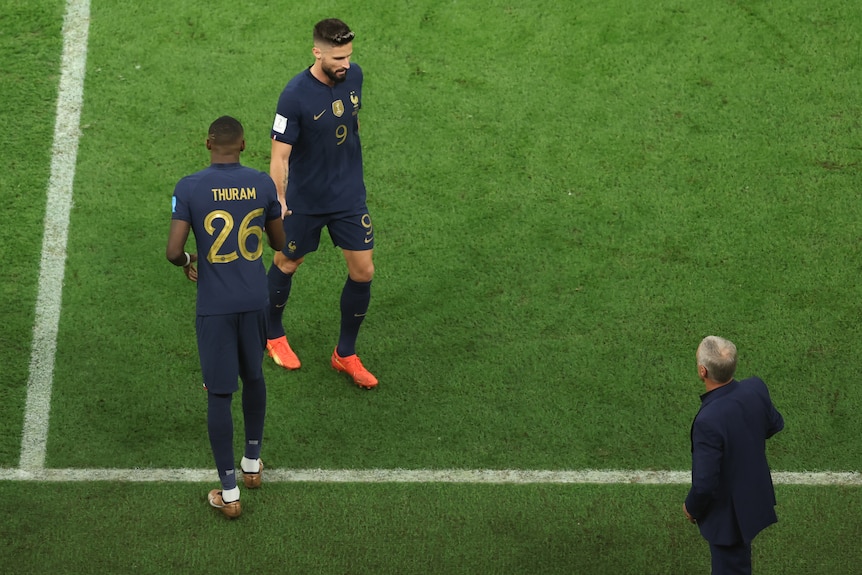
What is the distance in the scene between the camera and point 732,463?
5.31 m

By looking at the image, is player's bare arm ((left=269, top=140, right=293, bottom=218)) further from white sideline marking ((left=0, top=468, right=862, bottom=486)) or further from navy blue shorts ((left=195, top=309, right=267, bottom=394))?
white sideline marking ((left=0, top=468, right=862, bottom=486))

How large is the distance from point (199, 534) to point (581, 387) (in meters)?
2.39

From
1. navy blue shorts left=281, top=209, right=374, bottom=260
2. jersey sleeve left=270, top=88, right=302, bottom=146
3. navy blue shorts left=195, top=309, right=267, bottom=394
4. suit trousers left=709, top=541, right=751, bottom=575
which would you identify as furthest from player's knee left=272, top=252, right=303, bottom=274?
suit trousers left=709, top=541, right=751, bottom=575

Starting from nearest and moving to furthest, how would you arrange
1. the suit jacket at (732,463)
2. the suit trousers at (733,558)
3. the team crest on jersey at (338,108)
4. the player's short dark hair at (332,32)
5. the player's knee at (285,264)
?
→ the suit jacket at (732,463)
the suit trousers at (733,558)
the player's short dark hair at (332,32)
the team crest on jersey at (338,108)
the player's knee at (285,264)

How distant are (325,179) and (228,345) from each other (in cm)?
134

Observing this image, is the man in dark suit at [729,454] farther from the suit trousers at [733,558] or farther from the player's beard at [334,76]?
the player's beard at [334,76]

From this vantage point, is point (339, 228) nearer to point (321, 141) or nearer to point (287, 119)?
point (321, 141)

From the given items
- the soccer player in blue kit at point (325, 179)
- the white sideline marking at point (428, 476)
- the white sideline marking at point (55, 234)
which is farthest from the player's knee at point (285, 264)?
the white sideline marking at point (55, 234)

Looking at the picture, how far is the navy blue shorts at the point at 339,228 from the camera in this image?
707 cm

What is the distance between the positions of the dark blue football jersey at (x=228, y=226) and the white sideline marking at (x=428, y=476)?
115cm

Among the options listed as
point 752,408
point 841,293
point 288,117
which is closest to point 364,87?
point 288,117

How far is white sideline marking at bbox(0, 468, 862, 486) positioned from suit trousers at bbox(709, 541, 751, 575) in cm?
125

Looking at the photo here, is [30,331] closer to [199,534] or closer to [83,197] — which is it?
[83,197]

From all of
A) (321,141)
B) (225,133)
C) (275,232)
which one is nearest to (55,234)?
(321,141)
